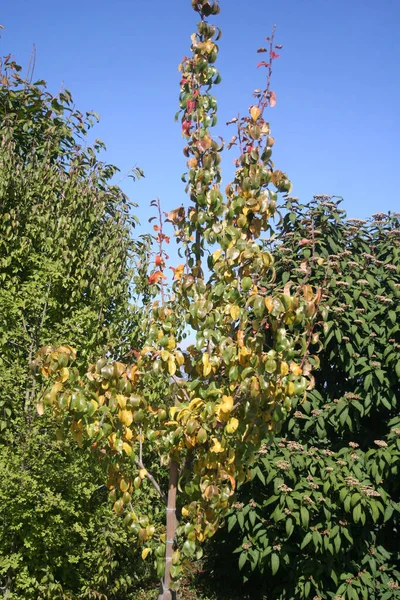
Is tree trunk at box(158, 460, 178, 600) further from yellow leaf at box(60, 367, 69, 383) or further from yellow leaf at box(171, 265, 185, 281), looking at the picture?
yellow leaf at box(171, 265, 185, 281)

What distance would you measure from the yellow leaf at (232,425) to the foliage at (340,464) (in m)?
1.44

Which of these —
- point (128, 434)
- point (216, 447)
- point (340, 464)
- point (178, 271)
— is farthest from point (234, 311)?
point (340, 464)

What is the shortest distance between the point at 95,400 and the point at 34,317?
2.21 meters

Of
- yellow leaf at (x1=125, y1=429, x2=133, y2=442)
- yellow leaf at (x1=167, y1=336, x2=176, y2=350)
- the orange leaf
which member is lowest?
yellow leaf at (x1=125, y1=429, x2=133, y2=442)

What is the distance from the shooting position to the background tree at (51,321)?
3.99 meters

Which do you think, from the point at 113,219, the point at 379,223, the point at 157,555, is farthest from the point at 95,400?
the point at 379,223

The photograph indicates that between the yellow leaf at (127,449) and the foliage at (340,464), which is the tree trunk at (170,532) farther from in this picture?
the foliage at (340,464)

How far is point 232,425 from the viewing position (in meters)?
2.23

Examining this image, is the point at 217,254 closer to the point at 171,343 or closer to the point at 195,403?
the point at 171,343

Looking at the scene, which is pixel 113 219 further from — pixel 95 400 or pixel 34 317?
pixel 95 400

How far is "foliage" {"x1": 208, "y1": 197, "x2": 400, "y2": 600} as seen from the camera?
3.77m

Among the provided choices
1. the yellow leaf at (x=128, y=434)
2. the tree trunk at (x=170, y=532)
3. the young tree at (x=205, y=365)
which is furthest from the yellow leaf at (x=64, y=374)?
the tree trunk at (x=170, y=532)

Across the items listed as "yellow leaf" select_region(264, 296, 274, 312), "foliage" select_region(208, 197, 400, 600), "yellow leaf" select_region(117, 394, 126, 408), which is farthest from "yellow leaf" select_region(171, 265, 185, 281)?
"foliage" select_region(208, 197, 400, 600)

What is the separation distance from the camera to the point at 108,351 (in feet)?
15.3
